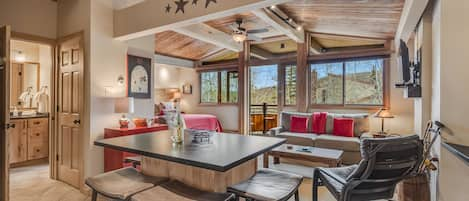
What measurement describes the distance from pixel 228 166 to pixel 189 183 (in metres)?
0.63

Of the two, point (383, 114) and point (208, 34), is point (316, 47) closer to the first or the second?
point (383, 114)

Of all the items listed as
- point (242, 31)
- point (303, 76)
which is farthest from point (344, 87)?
point (242, 31)

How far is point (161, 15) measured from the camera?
10.3ft

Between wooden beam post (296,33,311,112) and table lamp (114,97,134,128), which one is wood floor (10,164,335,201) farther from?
wooden beam post (296,33,311,112)

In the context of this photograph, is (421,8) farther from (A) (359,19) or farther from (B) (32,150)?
(B) (32,150)

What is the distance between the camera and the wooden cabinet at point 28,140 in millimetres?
4270

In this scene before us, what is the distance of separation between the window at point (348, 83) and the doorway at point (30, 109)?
5.55m

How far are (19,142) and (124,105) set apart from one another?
7.90 feet

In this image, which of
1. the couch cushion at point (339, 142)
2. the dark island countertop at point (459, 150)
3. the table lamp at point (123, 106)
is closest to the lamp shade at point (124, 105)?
the table lamp at point (123, 106)

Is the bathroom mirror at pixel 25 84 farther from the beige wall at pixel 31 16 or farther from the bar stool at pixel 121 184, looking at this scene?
the bar stool at pixel 121 184

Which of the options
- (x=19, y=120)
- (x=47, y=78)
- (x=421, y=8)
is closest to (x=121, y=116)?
(x=19, y=120)

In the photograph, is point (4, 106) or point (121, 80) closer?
point (4, 106)

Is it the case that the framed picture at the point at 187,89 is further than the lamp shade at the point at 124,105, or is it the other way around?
the framed picture at the point at 187,89

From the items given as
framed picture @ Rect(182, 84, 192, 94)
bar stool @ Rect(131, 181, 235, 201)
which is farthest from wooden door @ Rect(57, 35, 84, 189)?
framed picture @ Rect(182, 84, 192, 94)
